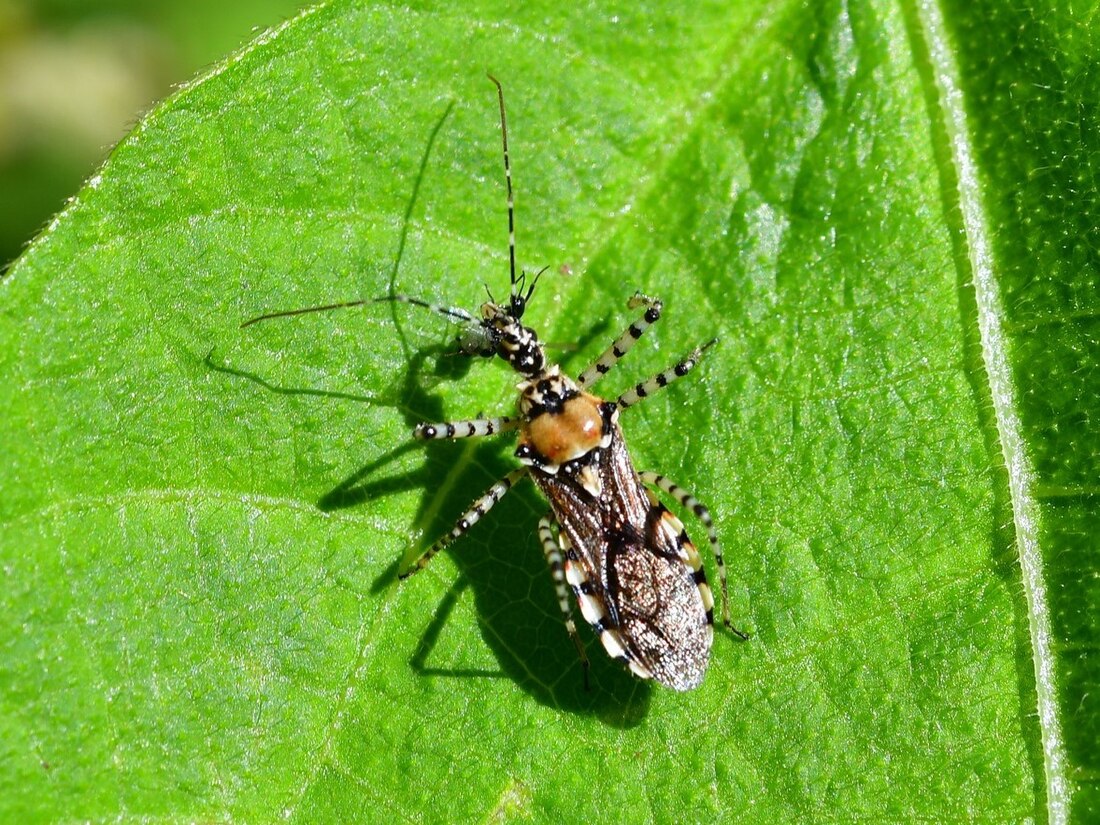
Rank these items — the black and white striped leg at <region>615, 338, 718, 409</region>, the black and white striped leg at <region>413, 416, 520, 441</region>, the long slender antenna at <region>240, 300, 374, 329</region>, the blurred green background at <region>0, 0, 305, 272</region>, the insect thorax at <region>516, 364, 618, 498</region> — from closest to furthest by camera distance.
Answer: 1. the long slender antenna at <region>240, 300, 374, 329</region>
2. the black and white striped leg at <region>413, 416, 520, 441</region>
3. the black and white striped leg at <region>615, 338, 718, 409</region>
4. the insect thorax at <region>516, 364, 618, 498</region>
5. the blurred green background at <region>0, 0, 305, 272</region>

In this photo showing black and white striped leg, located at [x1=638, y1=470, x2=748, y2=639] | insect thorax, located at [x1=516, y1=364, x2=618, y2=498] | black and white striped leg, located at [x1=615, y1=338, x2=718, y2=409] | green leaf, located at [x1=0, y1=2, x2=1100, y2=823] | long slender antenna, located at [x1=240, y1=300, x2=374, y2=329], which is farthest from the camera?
insect thorax, located at [x1=516, y1=364, x2=618, y2=498]

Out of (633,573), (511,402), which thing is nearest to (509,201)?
(511,402)

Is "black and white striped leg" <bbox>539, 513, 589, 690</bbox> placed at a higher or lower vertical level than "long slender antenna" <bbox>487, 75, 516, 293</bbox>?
lower

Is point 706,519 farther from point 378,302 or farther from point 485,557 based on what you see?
point 378,302

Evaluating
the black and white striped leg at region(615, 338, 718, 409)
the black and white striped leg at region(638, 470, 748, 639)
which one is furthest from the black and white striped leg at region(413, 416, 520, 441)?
the black and white striped leg at region(638, 470, 748, 639)

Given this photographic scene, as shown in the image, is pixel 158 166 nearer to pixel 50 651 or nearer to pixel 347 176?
pixel 347 176

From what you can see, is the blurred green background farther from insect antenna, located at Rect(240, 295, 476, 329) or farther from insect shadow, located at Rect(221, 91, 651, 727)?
insect shadow, located at Rect(221, 91, 651, 727)

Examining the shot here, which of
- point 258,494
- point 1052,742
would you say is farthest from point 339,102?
point 1052,742

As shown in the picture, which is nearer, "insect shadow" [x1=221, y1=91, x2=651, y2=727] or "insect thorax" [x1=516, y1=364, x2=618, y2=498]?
"insect shadow" [x1=221, y1=91, x2=651, y2=727]
